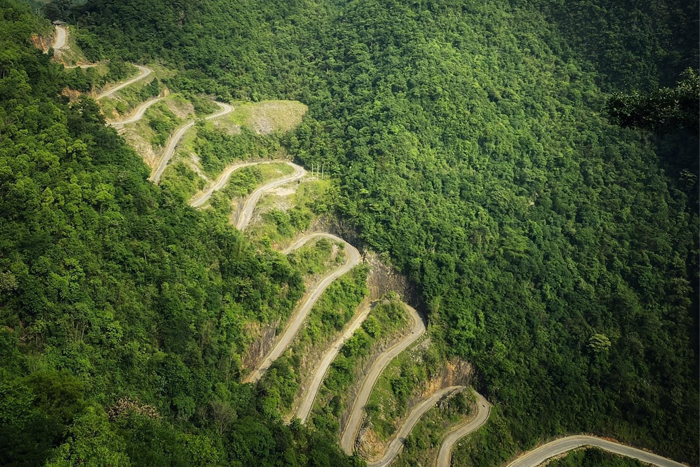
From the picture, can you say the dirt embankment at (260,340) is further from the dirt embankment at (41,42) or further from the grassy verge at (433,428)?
the dirt embankment at (41,42)

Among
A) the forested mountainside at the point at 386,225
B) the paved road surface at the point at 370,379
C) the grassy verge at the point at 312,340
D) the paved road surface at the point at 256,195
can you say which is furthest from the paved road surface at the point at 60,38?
the paved road surface at the point at 370,379

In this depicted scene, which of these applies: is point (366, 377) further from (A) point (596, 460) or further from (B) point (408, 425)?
(A) point (596, 460)

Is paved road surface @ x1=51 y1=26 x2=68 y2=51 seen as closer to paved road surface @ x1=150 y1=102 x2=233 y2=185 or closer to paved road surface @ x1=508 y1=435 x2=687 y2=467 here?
paved road surface @ x1=150 y1=102 x2=233 y2=185

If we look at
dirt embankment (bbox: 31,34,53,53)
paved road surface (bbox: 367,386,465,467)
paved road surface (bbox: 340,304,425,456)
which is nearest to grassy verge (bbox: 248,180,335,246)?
paved road surface (bbox: 340,304,425,456)

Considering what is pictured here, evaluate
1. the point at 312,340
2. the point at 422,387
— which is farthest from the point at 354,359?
the point at 422,387

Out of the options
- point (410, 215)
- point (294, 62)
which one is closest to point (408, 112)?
point (410, 215)
